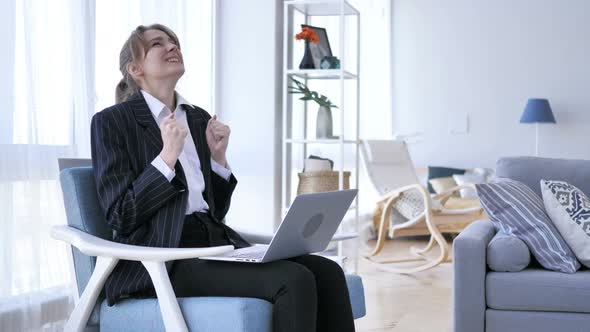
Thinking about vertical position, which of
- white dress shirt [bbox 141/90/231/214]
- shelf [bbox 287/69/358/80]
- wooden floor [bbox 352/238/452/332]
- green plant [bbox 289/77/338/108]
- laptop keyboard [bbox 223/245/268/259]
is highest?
shelf [bbox 287/69/358/80]

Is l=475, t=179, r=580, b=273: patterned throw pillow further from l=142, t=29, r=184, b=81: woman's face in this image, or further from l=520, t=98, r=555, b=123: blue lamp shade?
l=520, t=98, r=555, b=123: blue lamp shade

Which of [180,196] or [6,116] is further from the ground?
[6,116]

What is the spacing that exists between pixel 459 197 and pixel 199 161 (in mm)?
5151

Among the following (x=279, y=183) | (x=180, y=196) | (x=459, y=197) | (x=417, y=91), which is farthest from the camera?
(x=417, y=91)

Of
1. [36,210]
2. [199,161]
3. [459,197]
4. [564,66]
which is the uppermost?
[564,66]

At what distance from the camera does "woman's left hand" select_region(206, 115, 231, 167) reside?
2.39 metres

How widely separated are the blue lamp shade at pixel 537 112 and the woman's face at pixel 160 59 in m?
5.52

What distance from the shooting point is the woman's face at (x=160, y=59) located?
91.2 inches

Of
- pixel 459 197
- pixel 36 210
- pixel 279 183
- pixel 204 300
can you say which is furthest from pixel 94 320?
pixel 459 197

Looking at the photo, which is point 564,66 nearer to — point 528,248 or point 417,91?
point 417,91

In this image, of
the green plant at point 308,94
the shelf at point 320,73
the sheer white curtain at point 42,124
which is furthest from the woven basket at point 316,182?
the sheer white curtain at point 42,124

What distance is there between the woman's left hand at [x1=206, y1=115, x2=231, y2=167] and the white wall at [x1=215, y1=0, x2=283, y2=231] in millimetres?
1978

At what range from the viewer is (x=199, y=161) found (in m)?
2.35

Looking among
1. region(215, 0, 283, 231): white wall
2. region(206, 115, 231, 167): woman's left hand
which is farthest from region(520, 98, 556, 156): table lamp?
region(206, 115, 231, 167): woman's left hand
